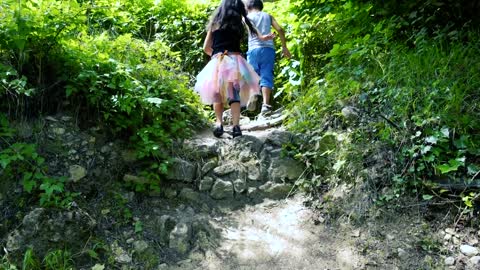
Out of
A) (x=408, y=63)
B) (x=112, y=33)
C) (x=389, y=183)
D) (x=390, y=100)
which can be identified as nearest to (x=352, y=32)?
(x=408, y=63)

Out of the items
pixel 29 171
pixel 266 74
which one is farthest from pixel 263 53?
pixel 29 171

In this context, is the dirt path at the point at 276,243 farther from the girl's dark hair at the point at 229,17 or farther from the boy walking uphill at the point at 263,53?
the boy walking uphill at the point at 263,53

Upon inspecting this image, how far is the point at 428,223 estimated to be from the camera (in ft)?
10.4

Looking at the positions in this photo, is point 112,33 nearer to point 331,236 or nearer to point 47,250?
point 47,250

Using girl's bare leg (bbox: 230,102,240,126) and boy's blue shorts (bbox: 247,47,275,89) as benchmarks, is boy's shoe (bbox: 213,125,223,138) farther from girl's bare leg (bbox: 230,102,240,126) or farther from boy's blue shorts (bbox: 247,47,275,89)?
boy's blue shorts (bbox: 247,47,275,89)

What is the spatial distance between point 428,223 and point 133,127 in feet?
8.83

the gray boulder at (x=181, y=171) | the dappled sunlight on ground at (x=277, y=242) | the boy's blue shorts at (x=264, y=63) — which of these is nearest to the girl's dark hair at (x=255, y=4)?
the boy's blue shorts at (x=264, y=63)

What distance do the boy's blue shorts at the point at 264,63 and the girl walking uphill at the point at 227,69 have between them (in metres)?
1.21

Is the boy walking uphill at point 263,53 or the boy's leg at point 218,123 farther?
the boy walking uphill at point 263,53

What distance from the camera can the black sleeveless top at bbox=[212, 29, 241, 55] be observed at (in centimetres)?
444

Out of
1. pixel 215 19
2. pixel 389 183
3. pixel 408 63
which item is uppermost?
pixel 215 19

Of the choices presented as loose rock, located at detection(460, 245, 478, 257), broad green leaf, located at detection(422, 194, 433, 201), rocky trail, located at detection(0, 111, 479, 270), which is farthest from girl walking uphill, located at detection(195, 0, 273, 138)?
loose rock, located at detection(460, 245, 478, 257)

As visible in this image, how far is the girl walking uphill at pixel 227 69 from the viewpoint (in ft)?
14.3

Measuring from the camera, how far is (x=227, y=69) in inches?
171
